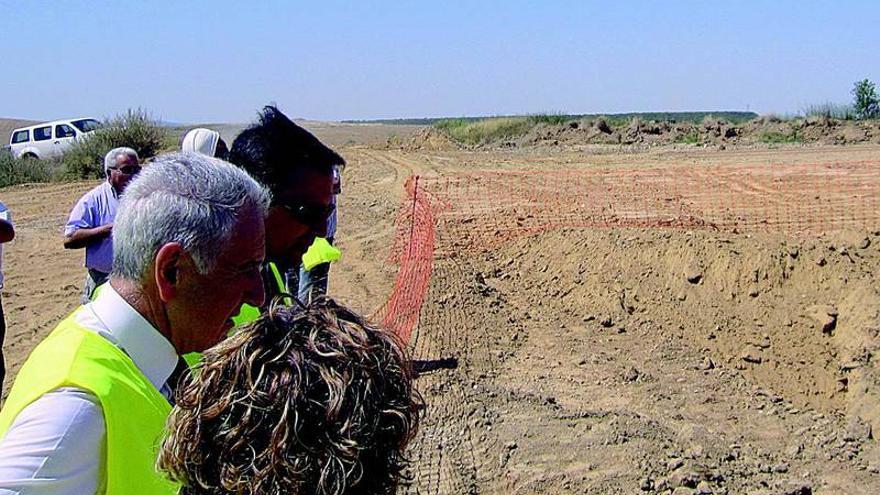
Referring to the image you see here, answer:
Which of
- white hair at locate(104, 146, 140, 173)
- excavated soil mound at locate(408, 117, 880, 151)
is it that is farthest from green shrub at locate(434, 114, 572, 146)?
white hair at locate(104, 146, 140, 173)

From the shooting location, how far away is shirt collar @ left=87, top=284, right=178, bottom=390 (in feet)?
5.99

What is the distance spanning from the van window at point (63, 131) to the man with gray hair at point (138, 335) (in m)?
30.7

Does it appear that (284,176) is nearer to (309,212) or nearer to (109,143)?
(309,212)

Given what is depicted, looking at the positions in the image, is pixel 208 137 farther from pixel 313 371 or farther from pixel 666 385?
pixel 666 385

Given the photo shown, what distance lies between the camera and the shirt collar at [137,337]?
Result: 183 cm

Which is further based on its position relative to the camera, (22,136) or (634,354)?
(22,136)

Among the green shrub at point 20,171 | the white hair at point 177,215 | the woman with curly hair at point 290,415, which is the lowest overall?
the green shrub at point 20,171

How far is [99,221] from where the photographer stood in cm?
630

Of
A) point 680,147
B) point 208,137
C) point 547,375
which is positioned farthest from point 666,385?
point 680,147

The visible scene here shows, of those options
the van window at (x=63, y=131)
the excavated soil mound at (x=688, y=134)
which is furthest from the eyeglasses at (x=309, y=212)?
the van window at (x=63, y=131)

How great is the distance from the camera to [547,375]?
8.12 m

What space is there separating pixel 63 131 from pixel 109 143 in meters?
5.14

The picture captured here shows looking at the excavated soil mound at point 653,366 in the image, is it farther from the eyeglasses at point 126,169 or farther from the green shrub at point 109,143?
the green shrub at point 109,143

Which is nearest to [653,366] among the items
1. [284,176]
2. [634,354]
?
[634,354]
